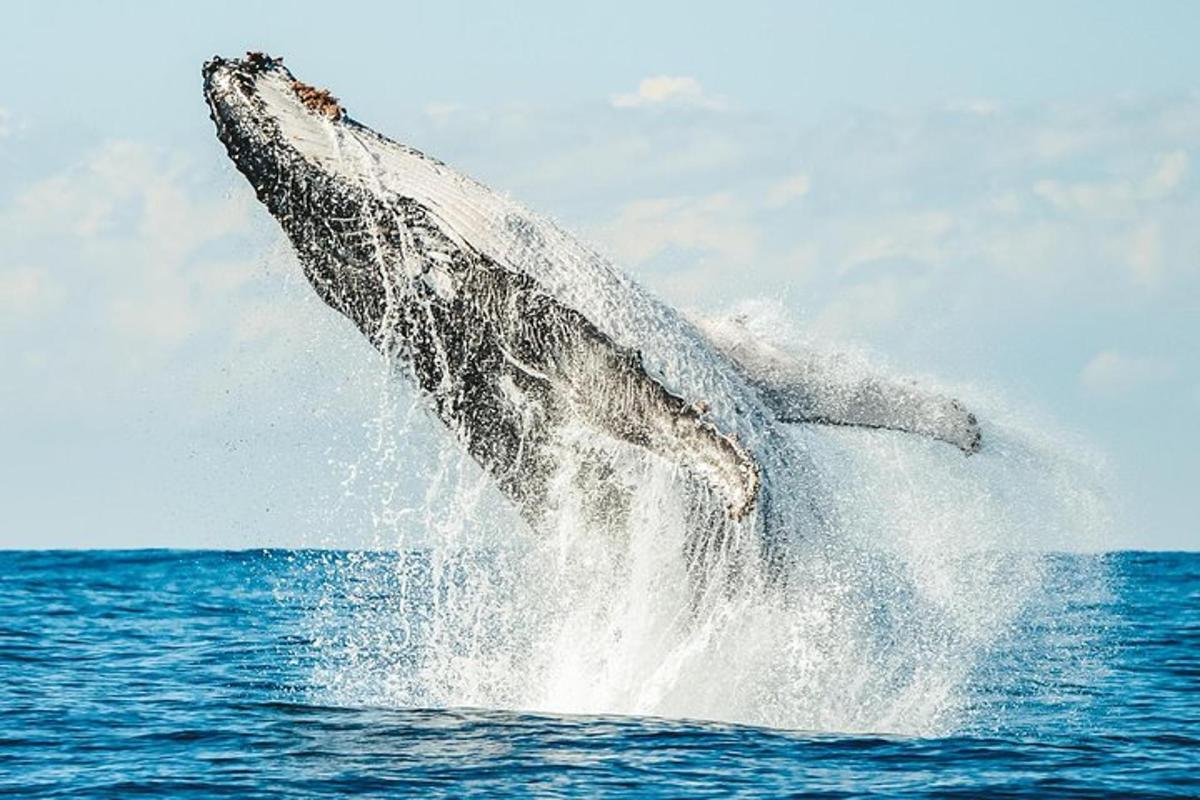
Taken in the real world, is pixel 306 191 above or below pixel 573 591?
above

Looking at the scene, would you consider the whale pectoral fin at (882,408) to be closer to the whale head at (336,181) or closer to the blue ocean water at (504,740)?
the blue ocean water at (504,740)

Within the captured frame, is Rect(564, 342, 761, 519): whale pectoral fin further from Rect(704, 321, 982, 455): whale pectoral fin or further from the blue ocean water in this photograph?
Rect(704, 321, 982, 455): whale pectoral fin

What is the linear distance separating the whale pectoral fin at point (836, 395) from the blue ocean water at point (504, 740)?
2240 mm

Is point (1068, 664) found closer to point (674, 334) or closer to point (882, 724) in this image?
point (882, 724)

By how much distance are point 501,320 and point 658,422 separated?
128cm

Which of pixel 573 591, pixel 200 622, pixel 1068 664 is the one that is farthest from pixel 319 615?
pixel 573 591

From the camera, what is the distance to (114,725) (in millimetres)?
12398

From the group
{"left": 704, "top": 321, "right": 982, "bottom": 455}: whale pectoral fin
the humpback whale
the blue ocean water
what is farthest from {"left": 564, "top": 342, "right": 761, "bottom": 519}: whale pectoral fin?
{"left": 704, "top": 321, "right": 982, "bottom": 455}: whale pectoral fin

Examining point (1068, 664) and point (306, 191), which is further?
point (1068, 664)

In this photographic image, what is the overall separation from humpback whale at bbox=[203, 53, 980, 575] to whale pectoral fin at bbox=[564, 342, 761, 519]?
0.01 m

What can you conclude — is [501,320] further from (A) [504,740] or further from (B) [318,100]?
(A) [504,740]

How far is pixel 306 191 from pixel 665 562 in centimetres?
352

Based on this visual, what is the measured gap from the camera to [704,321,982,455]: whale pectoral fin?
41.3 ft

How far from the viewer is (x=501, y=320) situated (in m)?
10.9
